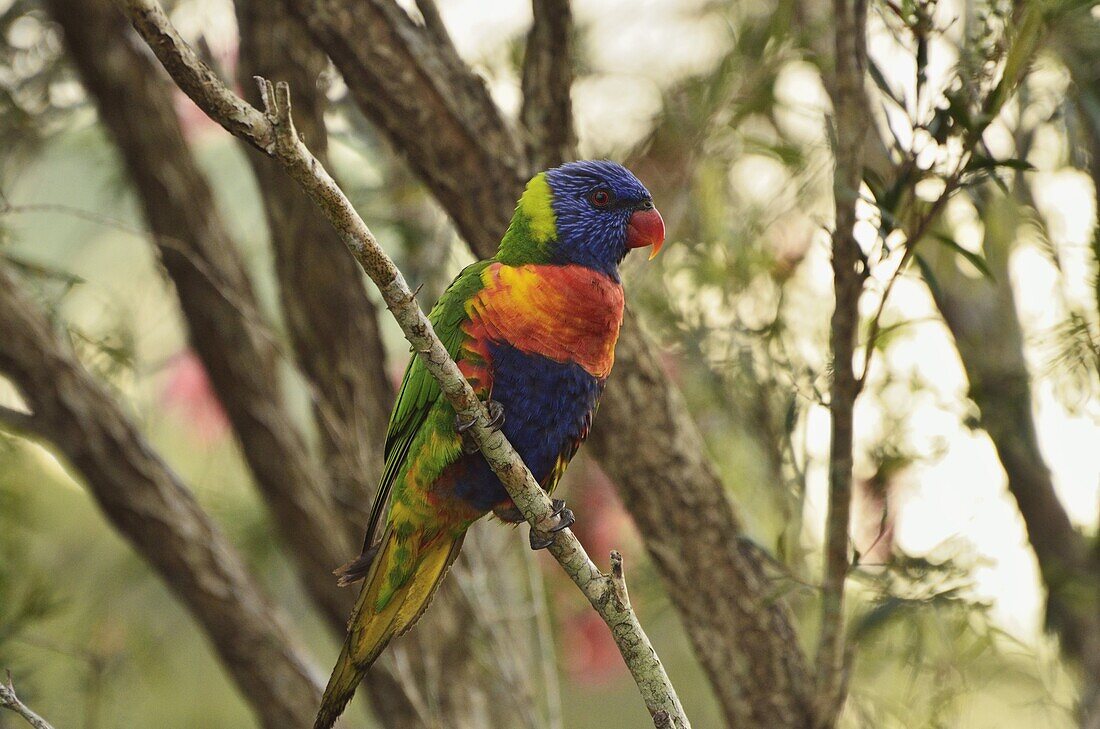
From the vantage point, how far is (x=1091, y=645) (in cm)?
260

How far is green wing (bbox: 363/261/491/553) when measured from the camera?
171cm

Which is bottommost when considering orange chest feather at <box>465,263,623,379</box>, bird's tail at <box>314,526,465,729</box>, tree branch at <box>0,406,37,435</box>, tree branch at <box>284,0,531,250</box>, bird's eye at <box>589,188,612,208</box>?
bird's tail at <box>314,526,465,729</box>

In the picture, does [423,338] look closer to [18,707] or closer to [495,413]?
[495,413]

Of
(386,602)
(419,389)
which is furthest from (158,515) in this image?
(419,389)

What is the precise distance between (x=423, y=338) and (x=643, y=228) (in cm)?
85

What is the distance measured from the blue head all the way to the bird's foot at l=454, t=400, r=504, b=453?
0.31m


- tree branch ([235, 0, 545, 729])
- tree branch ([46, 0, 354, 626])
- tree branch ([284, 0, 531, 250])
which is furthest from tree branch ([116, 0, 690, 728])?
tree branch ([46, 0, 354, 626])

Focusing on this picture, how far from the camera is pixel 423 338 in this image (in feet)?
4.21

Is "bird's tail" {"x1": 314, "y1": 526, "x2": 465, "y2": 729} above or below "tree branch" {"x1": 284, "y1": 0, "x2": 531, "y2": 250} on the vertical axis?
below

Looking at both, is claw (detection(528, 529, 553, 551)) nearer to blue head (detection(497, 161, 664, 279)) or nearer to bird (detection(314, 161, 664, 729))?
bird (detection(314, 161, 664, 729))

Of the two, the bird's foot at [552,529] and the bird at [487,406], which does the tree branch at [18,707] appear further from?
the bird's foot at [552,529]

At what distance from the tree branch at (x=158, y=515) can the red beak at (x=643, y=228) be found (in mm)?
1373

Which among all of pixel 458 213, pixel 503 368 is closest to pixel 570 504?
pixel 458 213

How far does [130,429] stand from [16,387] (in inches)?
11.2
